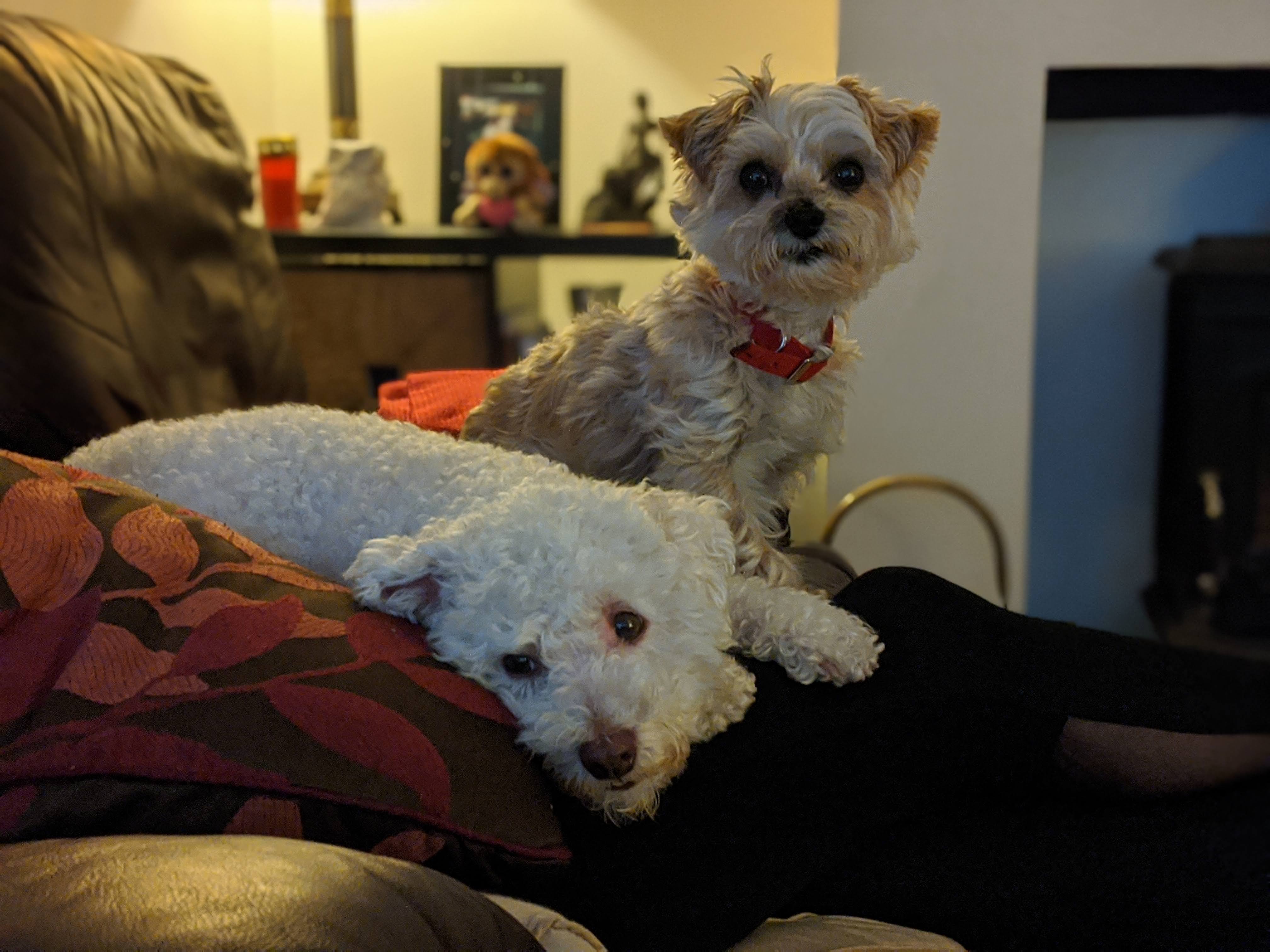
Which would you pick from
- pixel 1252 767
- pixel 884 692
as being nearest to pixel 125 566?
pixel 884 692

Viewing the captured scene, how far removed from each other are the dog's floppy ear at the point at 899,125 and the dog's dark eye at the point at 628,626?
1.48 feet

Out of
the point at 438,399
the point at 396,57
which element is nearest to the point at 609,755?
the point at 438,399

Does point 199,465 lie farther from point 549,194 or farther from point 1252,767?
point 549,194

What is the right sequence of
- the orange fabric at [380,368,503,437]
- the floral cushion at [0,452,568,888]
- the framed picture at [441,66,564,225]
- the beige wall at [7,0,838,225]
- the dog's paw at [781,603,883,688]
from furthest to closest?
the framed picture at [441,66,564,225] < the beige wall at [7,0,838,225] < the orange fabric at [380,368,503,437] < the dog's paw at [781,603,883,688] < the floral cushion at [0,452,568,888]

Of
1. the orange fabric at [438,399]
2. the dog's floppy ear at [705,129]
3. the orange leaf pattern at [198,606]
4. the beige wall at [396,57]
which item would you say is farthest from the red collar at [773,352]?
the beige wall at [396,57]

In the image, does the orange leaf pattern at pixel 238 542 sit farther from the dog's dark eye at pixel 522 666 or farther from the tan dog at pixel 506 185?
the tan dog at pixel 506 185

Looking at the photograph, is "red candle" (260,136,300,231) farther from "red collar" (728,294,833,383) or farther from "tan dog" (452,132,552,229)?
"red collar" (728,294,833,383)

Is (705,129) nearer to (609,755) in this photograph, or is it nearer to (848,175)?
(848,175)

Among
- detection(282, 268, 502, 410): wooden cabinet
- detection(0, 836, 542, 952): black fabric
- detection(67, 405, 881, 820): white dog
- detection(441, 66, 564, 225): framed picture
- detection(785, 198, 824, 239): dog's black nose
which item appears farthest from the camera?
detection(441, 66, 564, 225): framed picture

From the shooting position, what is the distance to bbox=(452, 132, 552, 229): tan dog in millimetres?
2545

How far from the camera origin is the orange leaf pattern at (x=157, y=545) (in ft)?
2.39

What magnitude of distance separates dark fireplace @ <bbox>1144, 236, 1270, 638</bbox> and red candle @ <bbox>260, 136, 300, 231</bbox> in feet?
6.38

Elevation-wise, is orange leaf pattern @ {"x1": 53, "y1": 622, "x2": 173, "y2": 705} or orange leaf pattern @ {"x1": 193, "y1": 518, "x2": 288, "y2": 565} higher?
orange leaf pattern @ {"x1": 193, "y1": 518, "x2": 288, "y2": 565}

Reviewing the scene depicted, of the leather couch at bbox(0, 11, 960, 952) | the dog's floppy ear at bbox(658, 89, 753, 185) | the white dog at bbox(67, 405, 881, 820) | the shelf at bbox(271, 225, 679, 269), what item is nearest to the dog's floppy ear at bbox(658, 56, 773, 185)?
the dog's floppy ear at bbox(658, 89, 753, 185)
